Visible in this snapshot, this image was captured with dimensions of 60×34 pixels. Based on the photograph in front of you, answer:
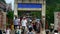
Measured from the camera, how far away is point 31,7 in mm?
34500

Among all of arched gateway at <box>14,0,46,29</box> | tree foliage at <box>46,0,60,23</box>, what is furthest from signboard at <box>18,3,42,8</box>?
tree foliage at <box>46,0,60,23</box>

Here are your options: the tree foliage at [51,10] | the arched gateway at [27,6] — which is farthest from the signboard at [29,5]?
the tree foliage at [51,10]

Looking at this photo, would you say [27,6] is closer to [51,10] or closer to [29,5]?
[29,5]

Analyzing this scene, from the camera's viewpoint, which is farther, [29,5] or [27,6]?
[29,5]

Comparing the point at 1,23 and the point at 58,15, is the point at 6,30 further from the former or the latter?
the point at 58,15

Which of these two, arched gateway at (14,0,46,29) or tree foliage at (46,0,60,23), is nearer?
arched gateway at (14,0,46,29)

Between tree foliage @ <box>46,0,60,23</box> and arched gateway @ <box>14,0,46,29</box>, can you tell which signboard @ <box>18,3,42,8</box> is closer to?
arched gateway @ <box>14,0,46,29</box>

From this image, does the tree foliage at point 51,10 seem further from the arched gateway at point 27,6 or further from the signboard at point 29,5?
the signboard at point 29,5

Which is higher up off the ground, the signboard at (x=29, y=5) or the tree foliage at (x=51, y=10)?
the signboard at (x=29, y=5)

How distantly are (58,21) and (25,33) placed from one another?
8.42 ft

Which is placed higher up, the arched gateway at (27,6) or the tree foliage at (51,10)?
the arched gateway at (27,6)

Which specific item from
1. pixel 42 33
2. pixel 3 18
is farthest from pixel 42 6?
pixel 42 33

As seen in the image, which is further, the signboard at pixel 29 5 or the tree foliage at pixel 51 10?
the tree foliage at pixel 51 10

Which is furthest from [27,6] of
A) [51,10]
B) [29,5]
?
[51,10]
